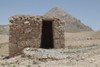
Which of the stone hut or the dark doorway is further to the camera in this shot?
the dark doorway

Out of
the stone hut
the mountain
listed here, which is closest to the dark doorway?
the stone hut

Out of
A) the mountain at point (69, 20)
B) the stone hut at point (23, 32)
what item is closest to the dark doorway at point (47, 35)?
the stone hut at point (23, 32)

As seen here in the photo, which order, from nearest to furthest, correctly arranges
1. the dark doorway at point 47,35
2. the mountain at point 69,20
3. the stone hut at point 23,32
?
the stone hut at point 23,32 → the dark doorway at point 47,35 → the mountain at point 69,20

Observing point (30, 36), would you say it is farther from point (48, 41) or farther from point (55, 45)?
point (48, 41)

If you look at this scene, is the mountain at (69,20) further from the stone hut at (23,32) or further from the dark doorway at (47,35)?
the stone hut at (23,32)

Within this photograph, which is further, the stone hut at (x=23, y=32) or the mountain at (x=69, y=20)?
the mountain at (x=69, y=20)

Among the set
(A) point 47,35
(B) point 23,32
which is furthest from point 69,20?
(B) point 23,32

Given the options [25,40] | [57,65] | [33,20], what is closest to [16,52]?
[25,40]

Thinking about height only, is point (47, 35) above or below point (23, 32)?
below

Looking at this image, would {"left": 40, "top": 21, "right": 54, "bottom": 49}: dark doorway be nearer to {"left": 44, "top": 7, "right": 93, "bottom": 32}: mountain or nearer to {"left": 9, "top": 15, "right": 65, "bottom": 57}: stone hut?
{"left": 9, "top": 15, "right": 65, "bottom": 57}: stone hut

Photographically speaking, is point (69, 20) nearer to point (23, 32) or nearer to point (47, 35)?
point (47, 35)

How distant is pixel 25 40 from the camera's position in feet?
35.5

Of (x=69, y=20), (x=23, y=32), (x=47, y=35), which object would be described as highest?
(x=69, y=20)

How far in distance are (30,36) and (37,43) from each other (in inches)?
27.8
